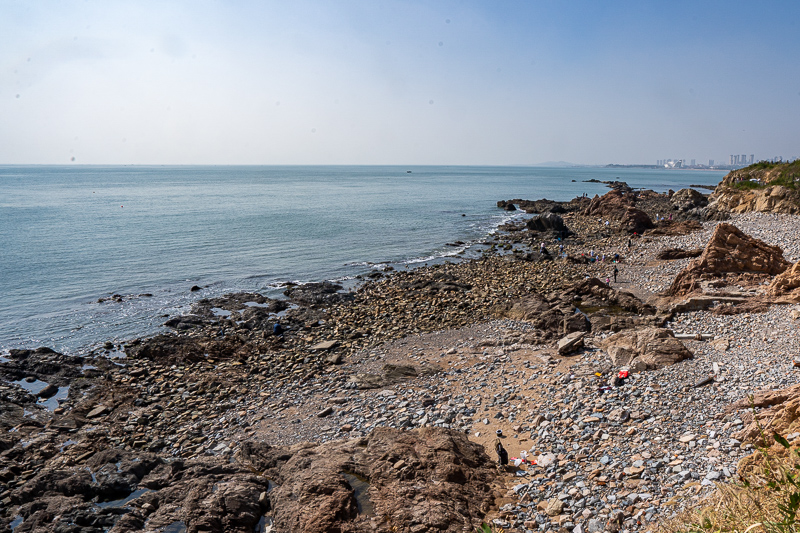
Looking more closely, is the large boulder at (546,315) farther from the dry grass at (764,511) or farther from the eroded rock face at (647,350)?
the dry grass at (764,511)

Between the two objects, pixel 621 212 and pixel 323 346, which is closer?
pixel 323 346

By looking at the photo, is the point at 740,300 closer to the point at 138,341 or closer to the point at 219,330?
the point at 219,330

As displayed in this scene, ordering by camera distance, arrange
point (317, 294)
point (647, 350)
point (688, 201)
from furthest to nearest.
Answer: point (688, 201) < point (317, 294) < point (647, 350)

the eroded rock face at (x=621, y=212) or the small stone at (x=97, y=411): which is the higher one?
the eroded rock face at (x=621, y=212)

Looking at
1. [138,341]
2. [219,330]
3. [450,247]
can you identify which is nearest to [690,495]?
[219,330]

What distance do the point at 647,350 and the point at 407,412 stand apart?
8.49m

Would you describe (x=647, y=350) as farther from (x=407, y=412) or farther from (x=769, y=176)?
(x=769, y=176)

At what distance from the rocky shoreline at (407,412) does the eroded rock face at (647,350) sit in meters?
0.09

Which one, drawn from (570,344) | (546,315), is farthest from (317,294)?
(570,344)

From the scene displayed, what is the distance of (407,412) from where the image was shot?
47.2 ft

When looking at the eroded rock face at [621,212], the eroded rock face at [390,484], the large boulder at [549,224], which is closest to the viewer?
the eroded rock face at [390,484]

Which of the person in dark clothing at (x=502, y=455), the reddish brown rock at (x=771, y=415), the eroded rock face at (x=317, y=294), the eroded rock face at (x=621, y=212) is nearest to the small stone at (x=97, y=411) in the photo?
the eroded rock face at (x=317, y=294)

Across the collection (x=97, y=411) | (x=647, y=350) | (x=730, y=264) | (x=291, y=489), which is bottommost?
(x=97, y=411)

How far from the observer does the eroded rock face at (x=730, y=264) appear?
→ 2191 cm
